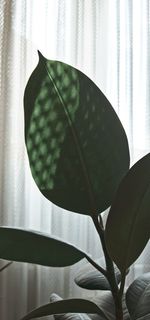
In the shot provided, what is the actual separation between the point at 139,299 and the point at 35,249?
21 centimetres

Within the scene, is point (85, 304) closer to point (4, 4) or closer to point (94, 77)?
point (94, 77)

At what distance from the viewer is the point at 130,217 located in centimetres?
66

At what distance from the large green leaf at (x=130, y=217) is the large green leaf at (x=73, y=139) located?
78 millimetres

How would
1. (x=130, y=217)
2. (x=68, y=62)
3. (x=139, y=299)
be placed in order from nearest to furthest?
1. (x=130, y=217)
2. (x=139, y=299)
3. (x=68, y=62)

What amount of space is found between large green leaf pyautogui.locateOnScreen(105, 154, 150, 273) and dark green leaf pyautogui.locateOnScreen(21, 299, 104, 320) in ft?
0.28

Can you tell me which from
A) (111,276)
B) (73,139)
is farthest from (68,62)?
(111,276)

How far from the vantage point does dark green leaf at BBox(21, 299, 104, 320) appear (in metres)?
0.71

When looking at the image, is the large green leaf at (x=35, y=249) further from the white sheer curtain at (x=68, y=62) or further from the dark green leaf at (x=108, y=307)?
the white sheer curtain at (x=68, y=62)

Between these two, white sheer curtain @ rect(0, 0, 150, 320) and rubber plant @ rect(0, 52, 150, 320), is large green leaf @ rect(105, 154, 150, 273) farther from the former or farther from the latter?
white sheer curtain @ rect(0, 0, 150, 320)

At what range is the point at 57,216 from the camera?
125cm

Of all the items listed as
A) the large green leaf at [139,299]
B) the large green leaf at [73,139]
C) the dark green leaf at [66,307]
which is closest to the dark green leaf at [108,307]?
the large green leaf at [139,299]

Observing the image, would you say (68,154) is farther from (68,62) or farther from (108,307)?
(68,62)

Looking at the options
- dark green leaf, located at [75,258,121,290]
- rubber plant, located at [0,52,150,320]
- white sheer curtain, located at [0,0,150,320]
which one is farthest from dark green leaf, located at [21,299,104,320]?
A: white sheer curtain, located at [0,0,150,320]

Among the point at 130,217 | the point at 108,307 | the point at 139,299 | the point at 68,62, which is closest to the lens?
the point at 130,217
